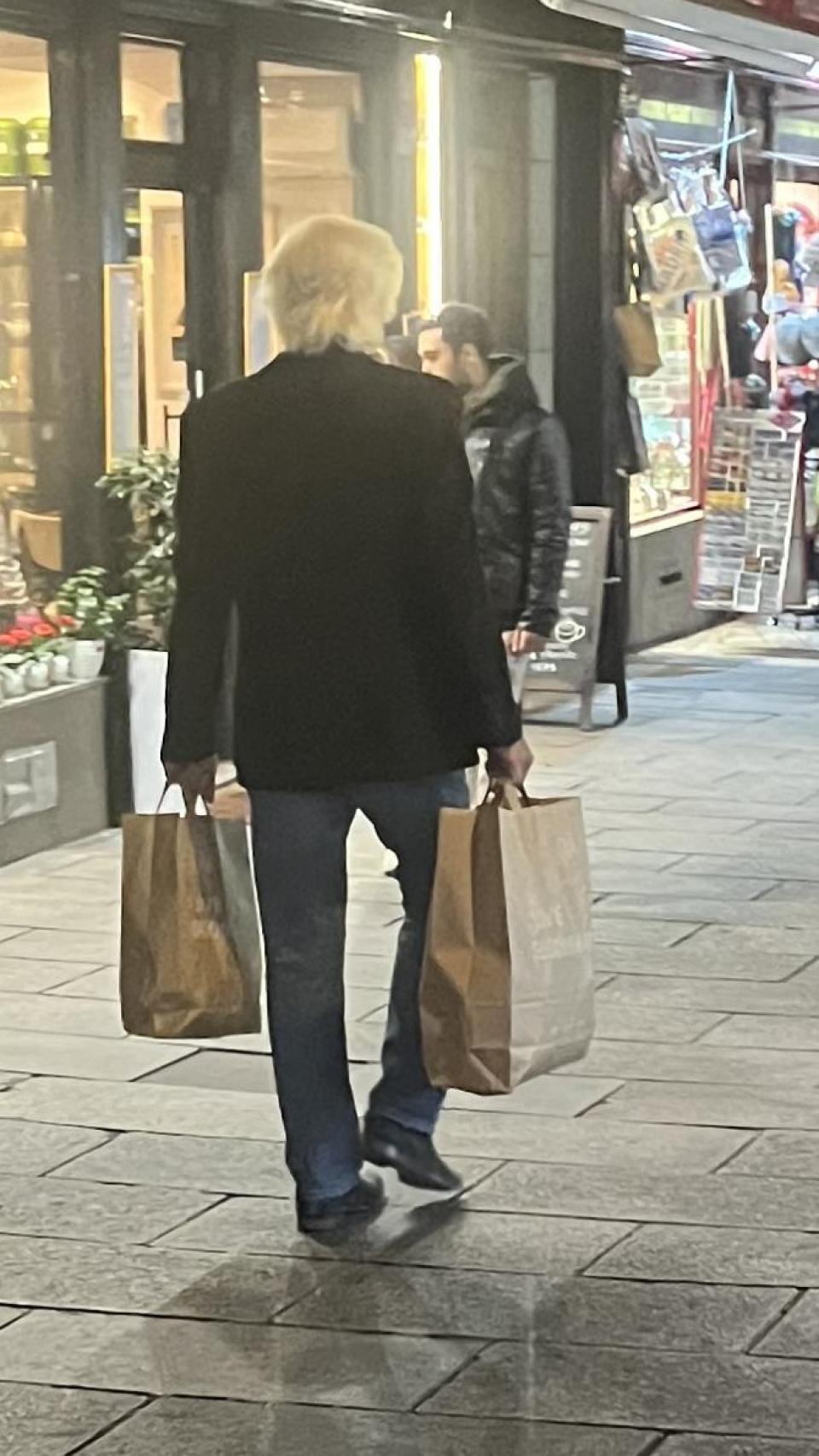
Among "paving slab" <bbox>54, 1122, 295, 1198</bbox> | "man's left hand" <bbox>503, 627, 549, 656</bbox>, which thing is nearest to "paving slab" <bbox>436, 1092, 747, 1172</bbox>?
"paving slab" <bbox>54, 1122, 295, 1198</bbox>

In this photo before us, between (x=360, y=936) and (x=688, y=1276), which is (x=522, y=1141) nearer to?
(x=688, y=1276)

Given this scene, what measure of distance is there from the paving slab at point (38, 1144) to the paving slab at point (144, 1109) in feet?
0.19

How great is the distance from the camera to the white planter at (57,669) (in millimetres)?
9625

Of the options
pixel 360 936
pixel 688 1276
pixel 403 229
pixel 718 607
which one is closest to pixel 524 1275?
pixel 688 1276

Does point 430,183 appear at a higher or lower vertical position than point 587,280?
higher

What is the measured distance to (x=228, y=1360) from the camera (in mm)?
4668

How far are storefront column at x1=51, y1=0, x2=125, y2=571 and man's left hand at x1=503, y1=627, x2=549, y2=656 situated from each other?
2.01 m

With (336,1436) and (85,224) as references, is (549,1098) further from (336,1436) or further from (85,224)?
(85,224)

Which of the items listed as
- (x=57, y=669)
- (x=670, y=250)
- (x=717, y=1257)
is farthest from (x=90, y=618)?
(x=670, y=250)

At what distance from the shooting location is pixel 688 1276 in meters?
5.06

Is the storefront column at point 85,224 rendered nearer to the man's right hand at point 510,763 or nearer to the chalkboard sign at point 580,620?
the chalkboard sign at point 580,620

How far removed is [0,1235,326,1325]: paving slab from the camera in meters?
4.95

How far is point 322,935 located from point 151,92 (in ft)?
21.8

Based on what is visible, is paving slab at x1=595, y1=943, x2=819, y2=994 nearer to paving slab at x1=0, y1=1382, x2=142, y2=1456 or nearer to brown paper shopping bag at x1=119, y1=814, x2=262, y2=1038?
brown paper shopping bag at x1=119, y1=814, x2=262, y2=1038
